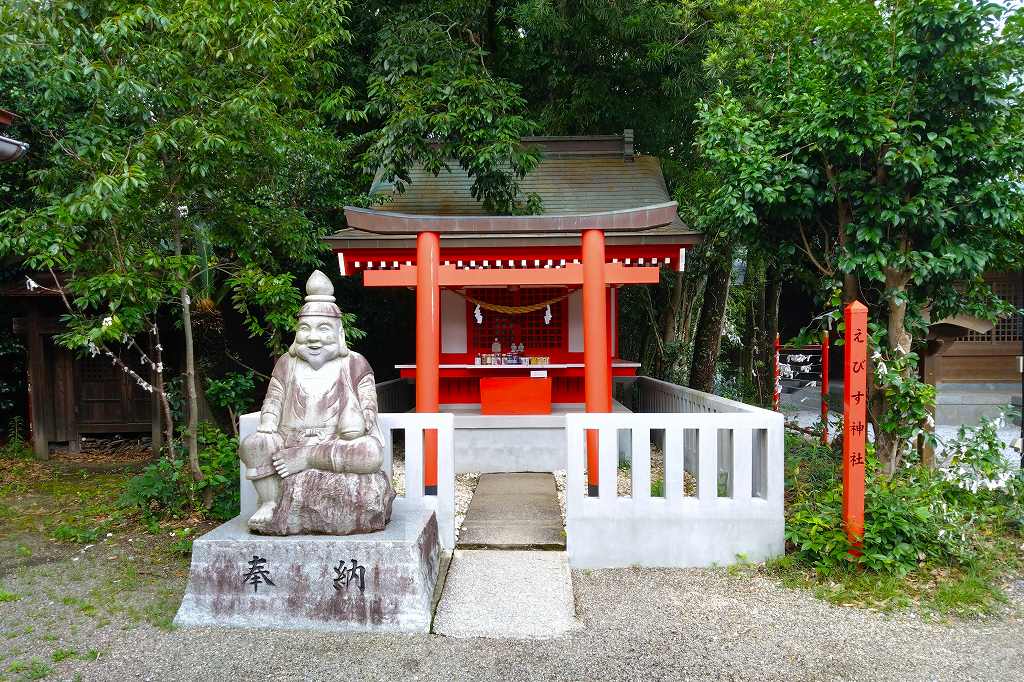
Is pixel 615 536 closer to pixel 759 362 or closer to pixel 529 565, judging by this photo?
pixel 529 565

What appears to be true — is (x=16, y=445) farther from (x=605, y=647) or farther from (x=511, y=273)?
(x=605, y=647)

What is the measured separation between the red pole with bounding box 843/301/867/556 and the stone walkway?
2.06m

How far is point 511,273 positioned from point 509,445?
239 cm

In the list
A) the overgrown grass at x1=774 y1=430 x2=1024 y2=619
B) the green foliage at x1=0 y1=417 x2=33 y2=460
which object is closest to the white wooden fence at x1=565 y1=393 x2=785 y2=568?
the overgrown grass at x1=774 y1=430 x2=1024 y2=619

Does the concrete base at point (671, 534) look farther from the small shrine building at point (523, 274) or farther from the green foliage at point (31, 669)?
the green foliage at point (31, 669)

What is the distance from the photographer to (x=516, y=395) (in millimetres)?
8461

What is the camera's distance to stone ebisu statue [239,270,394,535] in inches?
161

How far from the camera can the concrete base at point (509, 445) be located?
798 centimetres

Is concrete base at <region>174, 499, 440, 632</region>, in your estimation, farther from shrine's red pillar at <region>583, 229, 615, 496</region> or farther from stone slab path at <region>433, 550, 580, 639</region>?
shrine's red pillar at <region>583, 229, 615, 496</region>

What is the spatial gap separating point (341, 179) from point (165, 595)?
6.34m

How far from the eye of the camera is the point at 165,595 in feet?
14.2

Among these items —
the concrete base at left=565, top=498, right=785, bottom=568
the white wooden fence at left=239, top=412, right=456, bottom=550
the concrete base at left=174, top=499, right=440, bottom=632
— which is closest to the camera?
the concrete base at left=174, top=499, right=440, bottom=632

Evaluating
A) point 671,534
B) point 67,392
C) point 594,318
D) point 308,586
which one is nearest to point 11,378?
point 67,392

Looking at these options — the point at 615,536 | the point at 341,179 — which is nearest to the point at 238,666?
the point at 615,536
